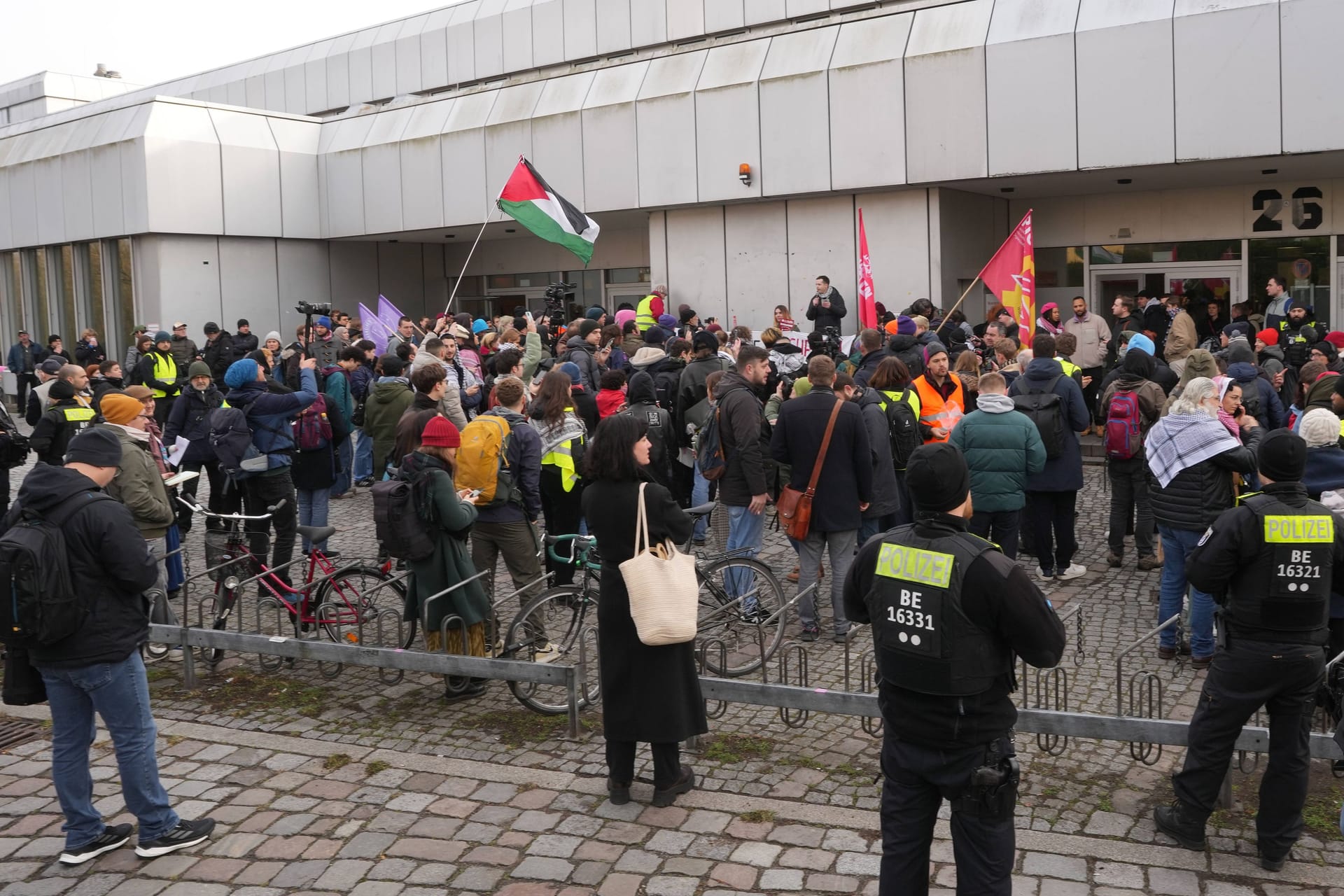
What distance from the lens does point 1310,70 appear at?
14656 mm

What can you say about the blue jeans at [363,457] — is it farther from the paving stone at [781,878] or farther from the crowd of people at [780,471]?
the paving stone at [781,878]

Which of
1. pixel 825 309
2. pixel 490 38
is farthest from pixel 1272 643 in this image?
pixel 490 38

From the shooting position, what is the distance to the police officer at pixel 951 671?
3.93m

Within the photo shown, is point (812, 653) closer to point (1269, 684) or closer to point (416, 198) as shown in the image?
point (1269, 684)

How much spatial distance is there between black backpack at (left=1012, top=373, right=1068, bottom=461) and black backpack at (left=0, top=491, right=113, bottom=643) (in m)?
6.96

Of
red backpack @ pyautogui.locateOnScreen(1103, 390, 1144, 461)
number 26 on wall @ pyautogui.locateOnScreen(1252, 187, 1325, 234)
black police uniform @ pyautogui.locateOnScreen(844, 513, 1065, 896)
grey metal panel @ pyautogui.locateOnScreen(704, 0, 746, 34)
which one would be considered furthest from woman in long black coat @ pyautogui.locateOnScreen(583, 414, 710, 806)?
grey metal panel @ pyautogui.locateOnScreen(704, 0, 746, 34)

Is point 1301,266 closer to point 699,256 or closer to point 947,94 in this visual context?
point 947,94

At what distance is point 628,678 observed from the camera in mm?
5578

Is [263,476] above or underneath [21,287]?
underneath

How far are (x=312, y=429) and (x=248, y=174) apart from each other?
55.5 ft

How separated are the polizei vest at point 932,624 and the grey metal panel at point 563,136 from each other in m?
18.7

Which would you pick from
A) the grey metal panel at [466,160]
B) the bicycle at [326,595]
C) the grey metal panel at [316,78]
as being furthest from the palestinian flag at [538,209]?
the grey metal panel at [316,78]

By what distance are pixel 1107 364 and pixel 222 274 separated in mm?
17808

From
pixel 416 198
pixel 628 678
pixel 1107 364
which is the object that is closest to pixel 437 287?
pixel 416 198
